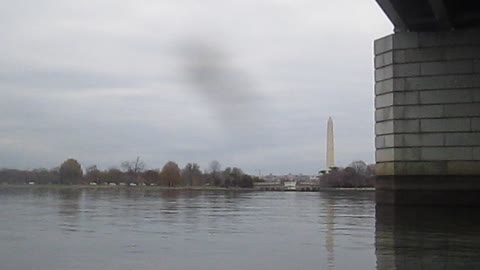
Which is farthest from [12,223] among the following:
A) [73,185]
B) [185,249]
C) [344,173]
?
[344,173]

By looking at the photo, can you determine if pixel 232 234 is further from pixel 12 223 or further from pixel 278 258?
pixel 12 223

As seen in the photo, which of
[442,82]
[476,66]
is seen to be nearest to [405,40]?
[442,82]

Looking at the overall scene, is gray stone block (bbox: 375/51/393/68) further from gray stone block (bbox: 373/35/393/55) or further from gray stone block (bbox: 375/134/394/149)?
gray stone block (bbox: 375/134/394/149)

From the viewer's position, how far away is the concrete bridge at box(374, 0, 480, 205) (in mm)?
23250

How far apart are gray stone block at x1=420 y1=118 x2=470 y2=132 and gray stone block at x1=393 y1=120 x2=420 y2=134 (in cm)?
18

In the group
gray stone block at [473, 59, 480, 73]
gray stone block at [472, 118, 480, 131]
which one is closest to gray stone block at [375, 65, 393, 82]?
gray stone block at [473, 59, 480, 73]

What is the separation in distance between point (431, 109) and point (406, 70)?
170 centimetres

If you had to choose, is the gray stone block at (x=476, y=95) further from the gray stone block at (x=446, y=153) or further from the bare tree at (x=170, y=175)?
the bare tree at (x=170, y=175)

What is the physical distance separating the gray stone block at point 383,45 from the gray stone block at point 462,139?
12.7 ft

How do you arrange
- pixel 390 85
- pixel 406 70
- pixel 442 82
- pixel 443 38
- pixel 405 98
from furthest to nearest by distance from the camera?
1. pixel 390 85
2. pixel 406 70
3. pixel 405 98
4. pixel 443 38
5. pixel 442 82

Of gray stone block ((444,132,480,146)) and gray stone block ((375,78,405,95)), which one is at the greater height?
gray stone block ((375,78,405,95))

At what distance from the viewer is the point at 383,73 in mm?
24906

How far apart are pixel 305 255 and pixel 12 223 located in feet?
26.9

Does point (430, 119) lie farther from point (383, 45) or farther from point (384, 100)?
point (383, 45)
